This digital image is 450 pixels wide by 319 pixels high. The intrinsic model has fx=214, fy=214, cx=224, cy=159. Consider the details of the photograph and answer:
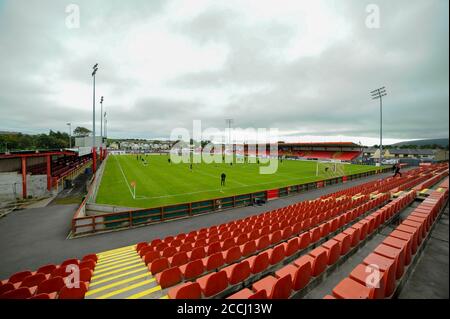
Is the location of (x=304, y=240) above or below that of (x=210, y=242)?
above

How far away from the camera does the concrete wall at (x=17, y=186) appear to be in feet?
67.0

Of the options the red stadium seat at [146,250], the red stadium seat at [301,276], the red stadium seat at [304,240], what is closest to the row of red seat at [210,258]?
the red stadium seat at [304,240]

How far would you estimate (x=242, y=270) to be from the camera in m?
5.26

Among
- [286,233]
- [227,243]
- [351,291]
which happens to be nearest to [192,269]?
[227,243]

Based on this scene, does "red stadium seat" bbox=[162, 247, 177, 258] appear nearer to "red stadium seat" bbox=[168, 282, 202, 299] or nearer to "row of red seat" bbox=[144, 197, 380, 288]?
"row of red seat" bbox=[144, 197, 380, 288]

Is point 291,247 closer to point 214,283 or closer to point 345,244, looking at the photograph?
point 345,244

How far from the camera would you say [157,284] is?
5.67 metres

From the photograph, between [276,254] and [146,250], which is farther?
[146,250]

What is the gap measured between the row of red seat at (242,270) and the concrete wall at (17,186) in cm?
2414

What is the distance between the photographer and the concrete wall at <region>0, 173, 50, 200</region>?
20.4 metres

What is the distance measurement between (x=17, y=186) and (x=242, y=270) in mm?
26236

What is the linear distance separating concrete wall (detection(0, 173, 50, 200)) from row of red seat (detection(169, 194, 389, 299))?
24.1 metres

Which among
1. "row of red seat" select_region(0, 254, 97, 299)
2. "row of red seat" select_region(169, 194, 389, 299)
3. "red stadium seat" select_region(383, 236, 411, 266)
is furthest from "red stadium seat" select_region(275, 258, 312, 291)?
"row of red seat" select_region(0, 254, 97, 299)

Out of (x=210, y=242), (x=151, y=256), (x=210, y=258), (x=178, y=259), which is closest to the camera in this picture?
(x=210, y=258)
